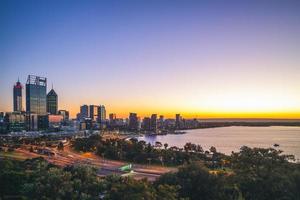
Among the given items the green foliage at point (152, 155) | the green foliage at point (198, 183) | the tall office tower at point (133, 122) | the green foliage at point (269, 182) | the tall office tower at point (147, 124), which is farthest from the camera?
the tall office tower at point (147, 124)

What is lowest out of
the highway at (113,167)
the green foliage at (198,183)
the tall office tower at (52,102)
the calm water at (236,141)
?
the calm water at (236,141)

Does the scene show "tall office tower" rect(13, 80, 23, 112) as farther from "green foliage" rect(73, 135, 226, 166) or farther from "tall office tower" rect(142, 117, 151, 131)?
"green foliage" rect(73, 135, 226, 166)

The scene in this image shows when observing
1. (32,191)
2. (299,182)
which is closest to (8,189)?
(32,191)

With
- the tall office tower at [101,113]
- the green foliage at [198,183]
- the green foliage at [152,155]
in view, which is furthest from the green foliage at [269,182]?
the tall office tower at [101,113]

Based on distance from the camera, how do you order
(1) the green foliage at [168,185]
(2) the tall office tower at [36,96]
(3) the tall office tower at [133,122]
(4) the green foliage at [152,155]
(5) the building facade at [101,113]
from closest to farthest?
(1) the green foliage at [168,185], (4) the green foliage at [152,155], (2) the tall office tower at [36,96], (3) the tall office tower at [133,122], (5) the building facade at [101,113]

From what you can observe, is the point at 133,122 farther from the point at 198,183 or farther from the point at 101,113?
the point at 198,183

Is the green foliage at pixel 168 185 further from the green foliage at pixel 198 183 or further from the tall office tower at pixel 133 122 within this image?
the tall office tower at pixel 133 122

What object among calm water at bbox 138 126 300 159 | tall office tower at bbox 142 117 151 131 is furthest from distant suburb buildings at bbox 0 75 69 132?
tall office tower at bbox 142 117 151 131
